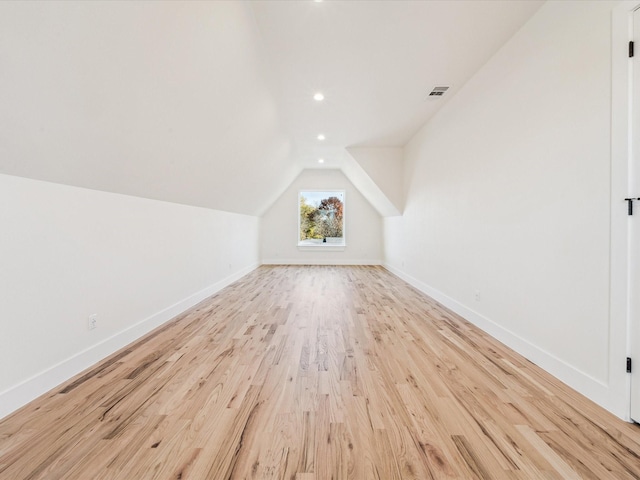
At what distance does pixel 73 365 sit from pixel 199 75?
2224mm

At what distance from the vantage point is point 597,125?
1.69 m

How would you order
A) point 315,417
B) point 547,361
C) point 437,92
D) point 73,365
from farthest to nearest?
1. point 437,92
2. point 547,361
3. point 73,365
4. point 315,417

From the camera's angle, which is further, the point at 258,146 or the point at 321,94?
the point at 258,146

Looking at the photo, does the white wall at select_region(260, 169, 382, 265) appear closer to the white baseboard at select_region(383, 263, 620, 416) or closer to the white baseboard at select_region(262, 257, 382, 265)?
the white baseboard at select_region(262, 257, 382, 265)

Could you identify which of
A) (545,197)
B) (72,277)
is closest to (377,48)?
(545,197)

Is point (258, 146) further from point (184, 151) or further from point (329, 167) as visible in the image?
point (329, 167)

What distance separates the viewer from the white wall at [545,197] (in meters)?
1.68

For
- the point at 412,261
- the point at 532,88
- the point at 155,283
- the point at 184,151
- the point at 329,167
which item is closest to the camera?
the point at 532,88

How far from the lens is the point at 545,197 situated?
2.08 meters

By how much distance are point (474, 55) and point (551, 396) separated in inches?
113

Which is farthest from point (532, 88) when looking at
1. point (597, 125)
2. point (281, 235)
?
point (281, 235)

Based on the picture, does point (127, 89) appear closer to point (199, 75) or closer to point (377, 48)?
point (199, 75)

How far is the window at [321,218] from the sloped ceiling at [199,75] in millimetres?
3896

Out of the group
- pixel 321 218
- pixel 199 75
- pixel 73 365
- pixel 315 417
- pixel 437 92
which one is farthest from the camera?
pixel 321 218
